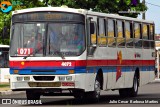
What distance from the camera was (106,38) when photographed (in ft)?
81.5

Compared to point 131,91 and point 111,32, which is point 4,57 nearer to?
point 131,91

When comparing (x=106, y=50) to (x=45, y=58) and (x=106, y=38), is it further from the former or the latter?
(x=45, y=58)

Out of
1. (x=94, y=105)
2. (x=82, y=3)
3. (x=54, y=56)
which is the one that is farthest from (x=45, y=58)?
(x=82, y=3)

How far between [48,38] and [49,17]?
695 mm

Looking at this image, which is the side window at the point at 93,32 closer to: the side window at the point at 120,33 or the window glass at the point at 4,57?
the side window at the point at 120,33

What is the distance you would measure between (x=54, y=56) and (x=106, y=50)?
274 centimetres

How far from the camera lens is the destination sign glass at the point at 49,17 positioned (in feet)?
75.1

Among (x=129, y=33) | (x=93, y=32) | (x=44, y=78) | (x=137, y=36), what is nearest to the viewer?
(x=44, y=78)

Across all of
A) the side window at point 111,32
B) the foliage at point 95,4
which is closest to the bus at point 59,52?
the side window at point 111,32

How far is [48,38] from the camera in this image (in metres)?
22.8

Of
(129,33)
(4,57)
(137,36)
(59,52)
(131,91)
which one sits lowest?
(131,91)

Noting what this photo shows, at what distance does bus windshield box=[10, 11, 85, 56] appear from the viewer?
887 inches

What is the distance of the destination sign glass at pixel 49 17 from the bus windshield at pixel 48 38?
69 millimetres

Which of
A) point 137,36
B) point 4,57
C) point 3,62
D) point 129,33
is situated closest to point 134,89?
point 137,36
